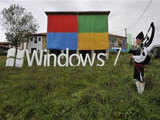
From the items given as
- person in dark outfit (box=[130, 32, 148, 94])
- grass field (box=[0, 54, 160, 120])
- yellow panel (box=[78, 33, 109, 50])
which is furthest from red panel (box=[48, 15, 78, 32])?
person in dark outfit (box=[130, 32, 148, 94])

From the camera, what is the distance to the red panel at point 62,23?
11.6 meters

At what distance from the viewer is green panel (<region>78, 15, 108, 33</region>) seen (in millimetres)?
11672

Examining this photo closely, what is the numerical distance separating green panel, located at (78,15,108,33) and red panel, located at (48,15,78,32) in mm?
441

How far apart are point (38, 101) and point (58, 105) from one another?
745 mm

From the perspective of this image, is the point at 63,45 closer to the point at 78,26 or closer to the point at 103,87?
→ the point at 78,26

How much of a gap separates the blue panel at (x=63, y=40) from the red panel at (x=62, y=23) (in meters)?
0.37

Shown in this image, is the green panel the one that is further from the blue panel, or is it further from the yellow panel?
the blue panel

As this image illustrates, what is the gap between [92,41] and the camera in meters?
11.6

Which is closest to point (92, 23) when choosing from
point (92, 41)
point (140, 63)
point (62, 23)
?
point (92, 41)

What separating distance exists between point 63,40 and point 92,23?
296cm

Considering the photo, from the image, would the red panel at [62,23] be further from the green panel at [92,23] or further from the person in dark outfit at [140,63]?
the person in dark outfit at [140,63]

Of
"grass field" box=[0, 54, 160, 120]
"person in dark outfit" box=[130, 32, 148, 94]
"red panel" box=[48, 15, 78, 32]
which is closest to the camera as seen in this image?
"grass field" box=[0, 54, 160, 120]

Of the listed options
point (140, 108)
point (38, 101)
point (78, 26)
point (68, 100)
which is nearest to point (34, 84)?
point (38, 101)

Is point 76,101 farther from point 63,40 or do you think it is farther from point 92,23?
point 92,23
